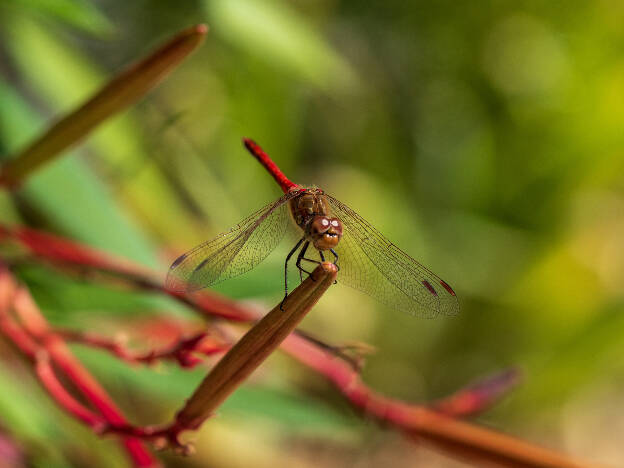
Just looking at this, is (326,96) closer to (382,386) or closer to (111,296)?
(382,386)

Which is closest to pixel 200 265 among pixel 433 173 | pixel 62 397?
pixel 62 397

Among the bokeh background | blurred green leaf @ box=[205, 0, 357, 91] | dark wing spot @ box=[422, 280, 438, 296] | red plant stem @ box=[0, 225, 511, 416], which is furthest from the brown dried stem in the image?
the bokeh background

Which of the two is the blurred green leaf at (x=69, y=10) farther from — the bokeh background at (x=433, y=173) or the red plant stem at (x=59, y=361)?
the bokeh background at (x=433, y=173)

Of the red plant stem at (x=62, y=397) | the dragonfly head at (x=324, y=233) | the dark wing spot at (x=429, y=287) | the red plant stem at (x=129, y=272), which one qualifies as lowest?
the red plant stem at (x=62, y=397)

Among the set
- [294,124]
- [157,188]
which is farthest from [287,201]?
[294,124]

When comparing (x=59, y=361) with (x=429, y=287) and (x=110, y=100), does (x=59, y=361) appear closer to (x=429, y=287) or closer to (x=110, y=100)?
(x=110, y=100)

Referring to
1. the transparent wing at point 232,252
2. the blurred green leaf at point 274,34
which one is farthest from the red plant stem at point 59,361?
the blurred green leaf at point 274,34
